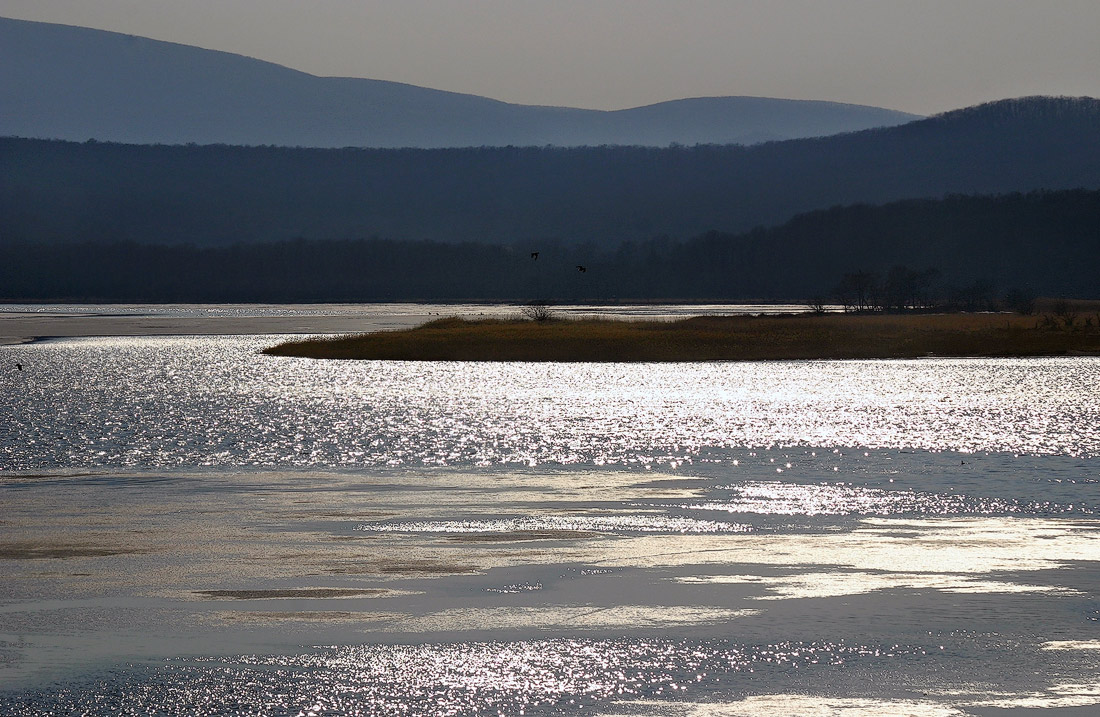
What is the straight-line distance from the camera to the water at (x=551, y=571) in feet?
50.8

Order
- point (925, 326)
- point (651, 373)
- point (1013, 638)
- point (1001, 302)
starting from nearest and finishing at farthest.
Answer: point (1013, 638), point (651, 373), point (925, 326), point (1001, 302)

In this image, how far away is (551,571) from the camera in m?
21.8

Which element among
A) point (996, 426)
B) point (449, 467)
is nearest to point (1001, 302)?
point (996, 426)

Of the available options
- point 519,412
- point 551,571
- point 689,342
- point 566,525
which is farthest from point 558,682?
point 689,342

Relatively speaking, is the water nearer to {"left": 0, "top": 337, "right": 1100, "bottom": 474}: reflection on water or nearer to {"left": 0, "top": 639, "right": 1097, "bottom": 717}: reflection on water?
{"left": 0, "top": 639, "right": 1097, "bottom": 717}: reflection on water

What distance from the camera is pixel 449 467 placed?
3856cm

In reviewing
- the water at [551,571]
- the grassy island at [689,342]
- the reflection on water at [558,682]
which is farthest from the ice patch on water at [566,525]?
the grassy island at [689,342]

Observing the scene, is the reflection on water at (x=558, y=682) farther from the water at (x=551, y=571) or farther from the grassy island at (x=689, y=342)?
the grassy island at (x=689, y=342)

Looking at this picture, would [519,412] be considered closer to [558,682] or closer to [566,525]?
[566,525]

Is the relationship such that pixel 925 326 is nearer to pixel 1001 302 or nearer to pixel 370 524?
pixel 1001 302

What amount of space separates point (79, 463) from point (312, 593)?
21.6 meters

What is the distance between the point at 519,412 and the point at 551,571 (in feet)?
129

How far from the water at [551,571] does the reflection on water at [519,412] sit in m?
0.45

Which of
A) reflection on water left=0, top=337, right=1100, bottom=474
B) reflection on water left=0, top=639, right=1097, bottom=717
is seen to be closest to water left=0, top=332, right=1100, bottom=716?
reflection on water left=0, top=639, right=1097, bottom=717
